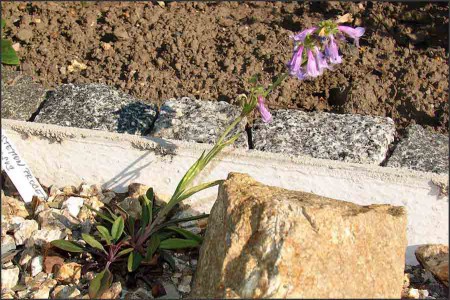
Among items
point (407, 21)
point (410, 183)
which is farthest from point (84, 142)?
point (407, 21)

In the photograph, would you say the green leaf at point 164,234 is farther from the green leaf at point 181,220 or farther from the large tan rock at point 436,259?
the large tan rock at point 436,259

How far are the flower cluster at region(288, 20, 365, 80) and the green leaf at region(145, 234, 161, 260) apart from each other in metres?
0.78

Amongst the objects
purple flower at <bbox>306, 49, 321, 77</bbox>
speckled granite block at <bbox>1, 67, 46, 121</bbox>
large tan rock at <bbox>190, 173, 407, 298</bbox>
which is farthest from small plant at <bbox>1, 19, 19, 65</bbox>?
purple flower at <bbox>306, 49, 321, 77</bbox>

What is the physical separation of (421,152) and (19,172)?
1652 mm

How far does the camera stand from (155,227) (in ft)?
9.73

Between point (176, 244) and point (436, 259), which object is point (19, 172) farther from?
point (436, 259)

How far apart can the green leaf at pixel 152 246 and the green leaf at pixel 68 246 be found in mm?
255

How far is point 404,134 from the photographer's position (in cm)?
328

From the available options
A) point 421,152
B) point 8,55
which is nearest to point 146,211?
point 8,55

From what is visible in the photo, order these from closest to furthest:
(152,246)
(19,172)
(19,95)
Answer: (152,246) → (19,172) → (19,95)

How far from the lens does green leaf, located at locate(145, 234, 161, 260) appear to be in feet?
9.18

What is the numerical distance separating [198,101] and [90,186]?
595 mm

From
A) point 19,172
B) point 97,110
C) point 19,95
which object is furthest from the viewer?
point 19,95

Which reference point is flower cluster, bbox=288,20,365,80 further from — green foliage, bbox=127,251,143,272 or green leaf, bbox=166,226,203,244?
green foliage, bbox=127,251,143,272
